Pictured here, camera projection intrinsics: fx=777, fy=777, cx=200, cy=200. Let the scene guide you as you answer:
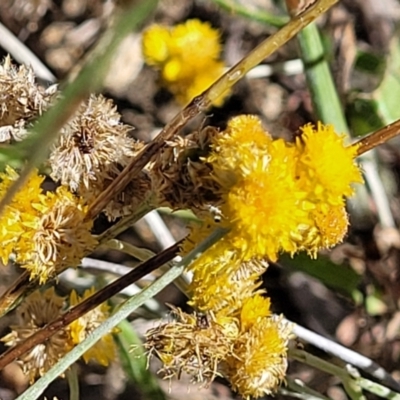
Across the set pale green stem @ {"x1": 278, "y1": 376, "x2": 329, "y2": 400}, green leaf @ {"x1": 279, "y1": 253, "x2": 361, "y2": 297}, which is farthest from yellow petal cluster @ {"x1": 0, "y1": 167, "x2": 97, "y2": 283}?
green leaf @ {"x1": 279, "y1": 253, "x2": 361, "y2": 297}

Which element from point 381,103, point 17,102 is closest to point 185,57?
point 381,103

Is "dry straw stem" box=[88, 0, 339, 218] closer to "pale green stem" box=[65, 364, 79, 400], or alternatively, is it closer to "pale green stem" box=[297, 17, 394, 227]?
"pale green stem" box=[65, 364, 79, 400]

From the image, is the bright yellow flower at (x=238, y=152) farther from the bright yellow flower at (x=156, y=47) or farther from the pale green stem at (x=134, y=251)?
the bright yellow flower at (x=156, y=47)

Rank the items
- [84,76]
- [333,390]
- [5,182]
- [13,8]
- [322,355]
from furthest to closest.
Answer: [13,8] → [333,390] → [322,355] → [5,182] → [84,76]

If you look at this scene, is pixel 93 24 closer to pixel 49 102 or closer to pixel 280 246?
pixel 49 102

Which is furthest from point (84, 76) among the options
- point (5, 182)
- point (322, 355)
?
point (322, 355)

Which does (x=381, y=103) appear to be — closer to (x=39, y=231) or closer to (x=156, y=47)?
(x=156, y=47)
